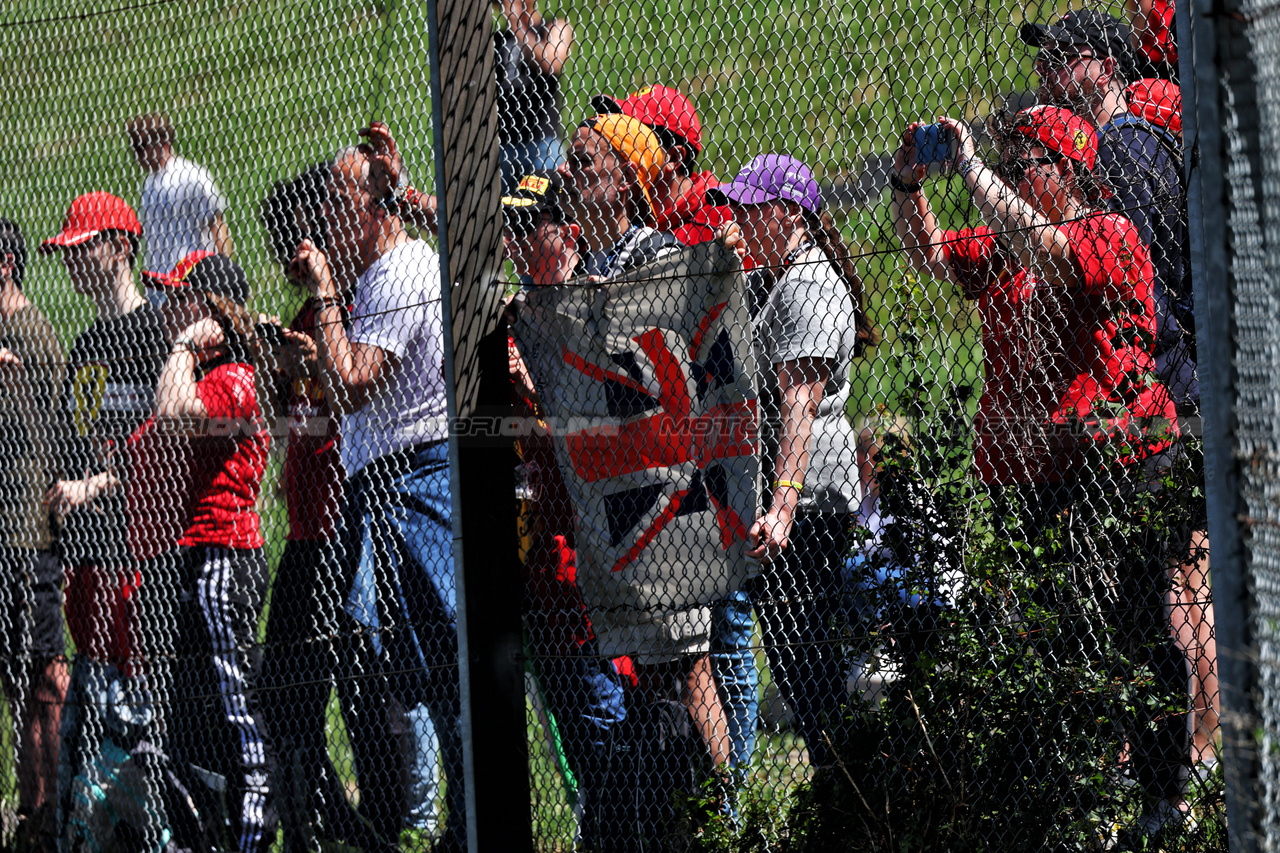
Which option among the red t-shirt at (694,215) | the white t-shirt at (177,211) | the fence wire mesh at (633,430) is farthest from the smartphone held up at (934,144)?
the white t-shirt at (177,211)

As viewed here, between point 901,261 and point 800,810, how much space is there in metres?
1.22

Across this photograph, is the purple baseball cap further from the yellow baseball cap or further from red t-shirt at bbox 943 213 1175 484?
red t-shirt at bbox 943 213 1175 484

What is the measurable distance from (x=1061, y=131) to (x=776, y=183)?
60 cm

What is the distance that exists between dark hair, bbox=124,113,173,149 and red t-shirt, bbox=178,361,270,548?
0.73 meters

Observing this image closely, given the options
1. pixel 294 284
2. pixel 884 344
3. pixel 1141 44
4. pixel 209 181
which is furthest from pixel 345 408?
pixel 1141 44

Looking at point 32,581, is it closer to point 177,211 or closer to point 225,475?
point 225,475

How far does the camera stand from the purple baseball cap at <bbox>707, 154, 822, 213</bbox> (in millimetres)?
2586

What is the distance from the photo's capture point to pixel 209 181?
3572 millimetres

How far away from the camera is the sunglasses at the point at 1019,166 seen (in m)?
2.34

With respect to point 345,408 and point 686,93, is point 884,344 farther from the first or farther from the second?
point 345,408

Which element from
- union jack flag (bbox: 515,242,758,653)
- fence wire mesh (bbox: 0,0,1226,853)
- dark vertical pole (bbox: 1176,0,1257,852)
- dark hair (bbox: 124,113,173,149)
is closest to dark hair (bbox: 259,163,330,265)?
fence wire mesh (bbox: 0,0,1226,853)

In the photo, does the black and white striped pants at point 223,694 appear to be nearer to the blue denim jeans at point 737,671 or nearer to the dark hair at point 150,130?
the dark hair at point 150,130

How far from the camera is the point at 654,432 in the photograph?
2781mm

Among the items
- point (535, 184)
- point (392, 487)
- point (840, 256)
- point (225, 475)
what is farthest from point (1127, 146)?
point (225, 475)
